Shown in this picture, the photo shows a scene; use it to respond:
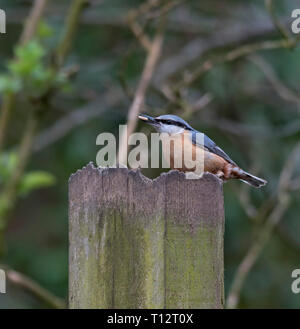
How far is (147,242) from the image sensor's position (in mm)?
1998

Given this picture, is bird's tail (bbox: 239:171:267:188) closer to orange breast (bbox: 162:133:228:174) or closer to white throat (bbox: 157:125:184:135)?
orange breast (bbox: 162:133:228:174)

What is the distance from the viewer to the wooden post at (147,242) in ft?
6.52

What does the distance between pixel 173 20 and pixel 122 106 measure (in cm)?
106

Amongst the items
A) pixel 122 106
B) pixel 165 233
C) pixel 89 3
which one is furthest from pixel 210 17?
pixel 165 233

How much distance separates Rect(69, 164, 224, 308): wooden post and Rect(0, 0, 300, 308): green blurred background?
449 cm

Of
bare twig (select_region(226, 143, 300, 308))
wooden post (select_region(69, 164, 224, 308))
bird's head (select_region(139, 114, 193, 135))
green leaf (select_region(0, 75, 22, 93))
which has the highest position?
green leaf (select_region(0, 75, 22, 93))

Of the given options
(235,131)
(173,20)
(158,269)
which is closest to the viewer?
(158,269)

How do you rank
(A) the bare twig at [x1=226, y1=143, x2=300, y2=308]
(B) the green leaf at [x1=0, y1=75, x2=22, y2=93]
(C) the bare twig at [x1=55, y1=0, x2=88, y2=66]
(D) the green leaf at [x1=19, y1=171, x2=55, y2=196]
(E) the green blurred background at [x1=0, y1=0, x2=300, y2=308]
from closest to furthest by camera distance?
(B) the green leaf at [x1=0, y1=75, x2=22, y2=93], (D) the green leaf at [x1=19, y1=171, x2=55, y2=196], (A) the bare twig at [x1=226, y1=143, x2=300, y2=308], (C) the bare twig at [x1=55, y1=0, x2=88, y2=66], (E) the green blurred background at [x1=0, y1=0, x2=300, y2=308]

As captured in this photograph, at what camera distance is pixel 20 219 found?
8.95 m

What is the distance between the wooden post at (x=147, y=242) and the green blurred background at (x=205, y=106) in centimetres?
449

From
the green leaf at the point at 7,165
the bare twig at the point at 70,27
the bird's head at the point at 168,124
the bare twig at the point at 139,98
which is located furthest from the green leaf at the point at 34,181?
the bird's head at the point at 168,124

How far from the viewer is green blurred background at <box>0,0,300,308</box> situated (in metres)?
6.93

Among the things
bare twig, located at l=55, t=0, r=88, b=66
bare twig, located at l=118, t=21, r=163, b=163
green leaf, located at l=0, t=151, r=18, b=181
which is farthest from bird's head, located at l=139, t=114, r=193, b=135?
bare twig, located at l=55, t=0, r=88, b=66
